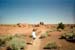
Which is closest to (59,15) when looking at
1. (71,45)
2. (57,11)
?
(57,11)

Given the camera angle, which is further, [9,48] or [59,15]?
[59,15]

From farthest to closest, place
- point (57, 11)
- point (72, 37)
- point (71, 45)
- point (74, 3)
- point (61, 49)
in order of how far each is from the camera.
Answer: point (57, 11)
point (72, 37)
point (74, 3)
point (71, 45)
point (61, 49)

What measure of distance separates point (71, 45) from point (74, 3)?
331cm

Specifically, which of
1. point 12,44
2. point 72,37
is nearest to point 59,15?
point 72,37

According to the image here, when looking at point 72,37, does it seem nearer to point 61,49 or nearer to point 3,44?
point 61,49

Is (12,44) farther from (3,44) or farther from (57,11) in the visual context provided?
(57,11)

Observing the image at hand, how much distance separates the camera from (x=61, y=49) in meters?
13.8

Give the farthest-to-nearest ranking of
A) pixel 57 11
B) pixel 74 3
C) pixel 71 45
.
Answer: pixel 57 11 < pixel 74 3 < pixel 71 45

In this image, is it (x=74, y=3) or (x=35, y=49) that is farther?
(x=74, y=3)

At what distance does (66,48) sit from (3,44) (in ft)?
16.9

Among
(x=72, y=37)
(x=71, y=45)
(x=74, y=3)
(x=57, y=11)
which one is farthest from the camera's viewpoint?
Result: (x=57, y=11)

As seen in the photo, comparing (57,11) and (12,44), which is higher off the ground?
(57,11)

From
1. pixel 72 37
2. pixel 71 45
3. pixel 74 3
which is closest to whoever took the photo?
pixel 71 45

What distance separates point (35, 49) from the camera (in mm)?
14617
